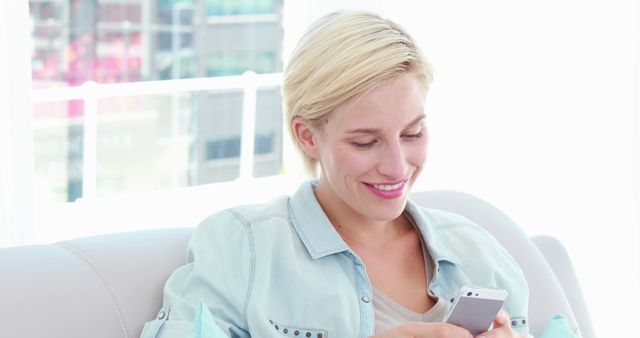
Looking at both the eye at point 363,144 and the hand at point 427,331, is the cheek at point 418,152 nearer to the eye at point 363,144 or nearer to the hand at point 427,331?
the eye at point 363,144

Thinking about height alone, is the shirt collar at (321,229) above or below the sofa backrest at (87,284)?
above

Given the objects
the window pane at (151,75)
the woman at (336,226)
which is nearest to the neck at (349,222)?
the woman at (336,226)

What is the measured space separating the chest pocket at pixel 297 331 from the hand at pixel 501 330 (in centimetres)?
26

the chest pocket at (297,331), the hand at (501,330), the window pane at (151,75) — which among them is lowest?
the window pane at (151,75)

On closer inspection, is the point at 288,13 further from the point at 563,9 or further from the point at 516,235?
the point at 516,235

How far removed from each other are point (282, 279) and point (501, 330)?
0.37 meters

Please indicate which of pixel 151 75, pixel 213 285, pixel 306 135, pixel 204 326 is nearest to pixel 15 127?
pixel 306 135

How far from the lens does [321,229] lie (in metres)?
1.77

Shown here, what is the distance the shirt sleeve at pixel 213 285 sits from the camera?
5.21 ft

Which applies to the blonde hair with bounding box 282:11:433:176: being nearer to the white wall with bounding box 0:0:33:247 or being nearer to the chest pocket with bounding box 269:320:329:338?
the chest pocket with bounding box 269:320:329:338

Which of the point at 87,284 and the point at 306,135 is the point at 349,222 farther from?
the point at 87,284

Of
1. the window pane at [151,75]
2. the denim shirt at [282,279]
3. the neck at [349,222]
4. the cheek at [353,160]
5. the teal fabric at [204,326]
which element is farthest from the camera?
the window pane at [151,75]

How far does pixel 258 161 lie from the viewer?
9203mm

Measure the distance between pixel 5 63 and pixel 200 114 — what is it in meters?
6.47
